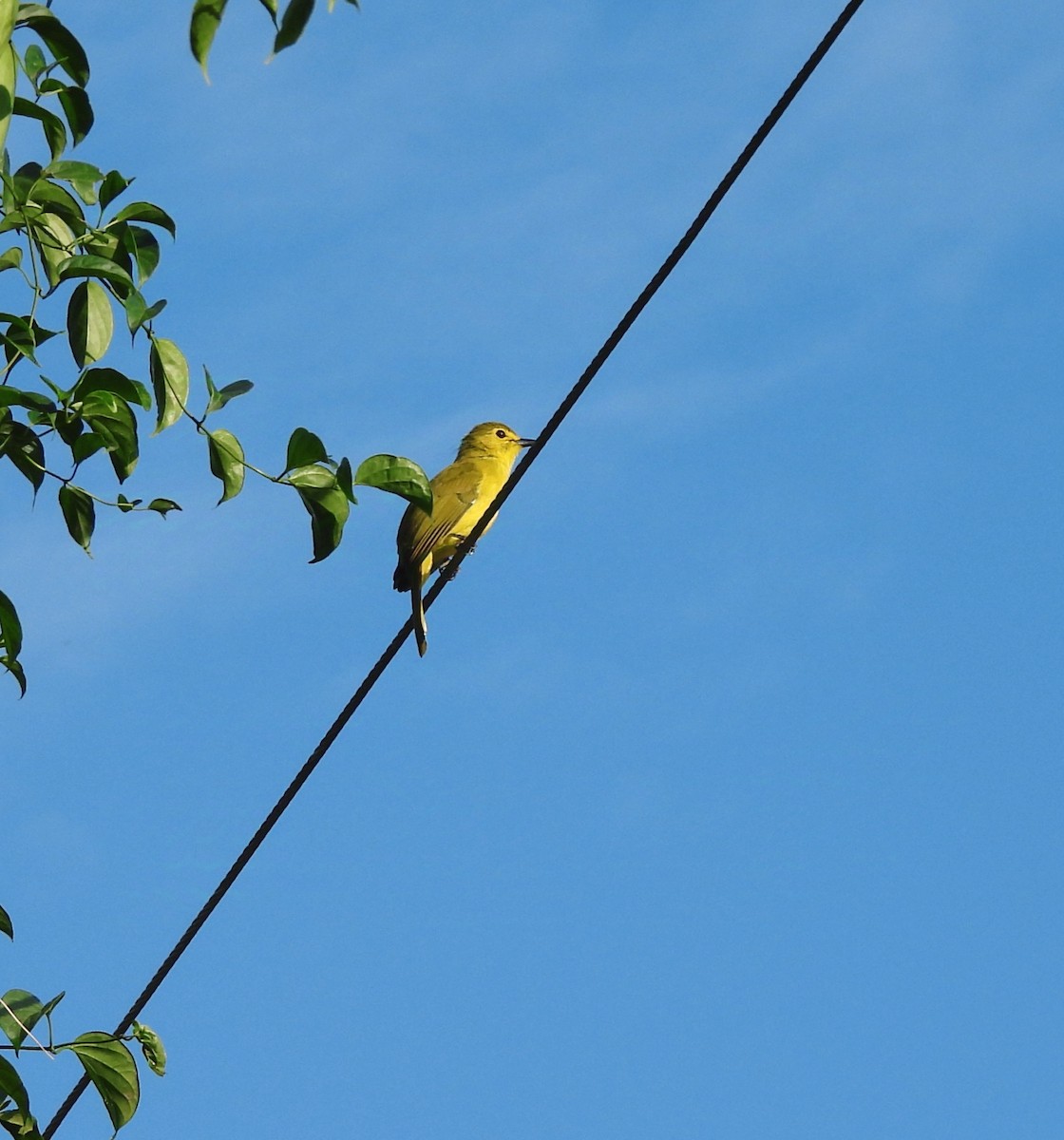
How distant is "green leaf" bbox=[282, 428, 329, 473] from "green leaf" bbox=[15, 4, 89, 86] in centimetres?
80

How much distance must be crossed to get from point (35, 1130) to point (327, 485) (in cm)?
138

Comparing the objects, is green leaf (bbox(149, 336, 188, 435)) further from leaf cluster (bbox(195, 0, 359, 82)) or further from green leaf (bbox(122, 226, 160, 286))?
leaf cluster (bbox(195, 0, 359, 82))

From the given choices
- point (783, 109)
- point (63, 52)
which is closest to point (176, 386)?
point (63, 52)

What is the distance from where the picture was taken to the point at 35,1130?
10.3 ft

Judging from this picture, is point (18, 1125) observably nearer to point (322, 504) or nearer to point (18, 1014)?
point (18, 1014)

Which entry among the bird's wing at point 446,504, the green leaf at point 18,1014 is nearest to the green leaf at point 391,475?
the green leaf at point 18,1014

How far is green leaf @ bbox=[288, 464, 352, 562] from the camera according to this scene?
3217 mm

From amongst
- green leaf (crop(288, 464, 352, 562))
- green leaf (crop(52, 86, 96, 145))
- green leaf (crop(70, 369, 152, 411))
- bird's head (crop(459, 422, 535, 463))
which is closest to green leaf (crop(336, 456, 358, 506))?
green leaf (crop(288, 464, 352, 562))

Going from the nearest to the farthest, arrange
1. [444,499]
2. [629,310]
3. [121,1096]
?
[121,1096], [629,310], [444,499]

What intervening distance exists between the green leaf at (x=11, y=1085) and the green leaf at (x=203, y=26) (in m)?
1.98

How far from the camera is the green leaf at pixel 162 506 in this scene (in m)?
3.40

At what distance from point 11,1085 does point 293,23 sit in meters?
2.09

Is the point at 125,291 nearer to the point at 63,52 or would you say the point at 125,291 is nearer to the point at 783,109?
the point at 63,52

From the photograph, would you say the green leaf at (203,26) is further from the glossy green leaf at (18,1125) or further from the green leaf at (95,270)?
the glossy green leaf at (18,1125)
